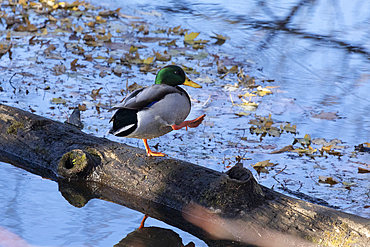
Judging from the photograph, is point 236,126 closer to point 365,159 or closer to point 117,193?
point 365,159

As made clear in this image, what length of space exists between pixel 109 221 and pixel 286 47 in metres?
5.31

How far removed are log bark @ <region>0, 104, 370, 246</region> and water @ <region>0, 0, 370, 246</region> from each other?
0.14 m

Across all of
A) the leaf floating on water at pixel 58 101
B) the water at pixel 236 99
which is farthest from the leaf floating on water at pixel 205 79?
the leaf floating on water at pixel 58 101

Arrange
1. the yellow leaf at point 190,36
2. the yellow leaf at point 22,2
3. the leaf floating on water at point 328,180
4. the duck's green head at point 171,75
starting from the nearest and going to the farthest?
1. the duck's green head at point 171,75
2. the leaf floating on water at point 328,180
3. the yellow leaf at point 190,36
4. the yellow leaf at point 22,2

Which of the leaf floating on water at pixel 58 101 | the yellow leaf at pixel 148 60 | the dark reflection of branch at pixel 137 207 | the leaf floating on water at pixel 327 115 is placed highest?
the yellow leaf at pixel 148 60

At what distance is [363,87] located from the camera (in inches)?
239

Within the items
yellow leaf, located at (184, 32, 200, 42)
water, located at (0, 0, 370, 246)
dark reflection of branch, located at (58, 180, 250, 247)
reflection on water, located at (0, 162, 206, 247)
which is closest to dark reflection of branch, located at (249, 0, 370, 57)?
water, located at (0, 0, 370, 246)

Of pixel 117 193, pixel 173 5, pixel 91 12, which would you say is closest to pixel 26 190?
pixel 117 193

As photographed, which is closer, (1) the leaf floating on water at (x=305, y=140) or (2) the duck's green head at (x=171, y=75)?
(2) the duck's green head at (x=171, y=75)

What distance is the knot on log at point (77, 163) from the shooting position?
3298mm

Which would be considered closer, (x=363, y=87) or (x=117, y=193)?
(x=117, y=193)

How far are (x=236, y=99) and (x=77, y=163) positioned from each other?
2.62 metres

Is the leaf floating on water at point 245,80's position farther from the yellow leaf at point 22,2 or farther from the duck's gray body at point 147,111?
the yellow leaf at point 22,2

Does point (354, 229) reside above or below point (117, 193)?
above
